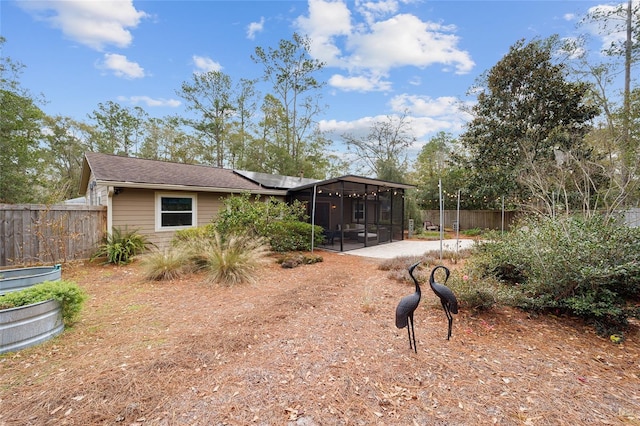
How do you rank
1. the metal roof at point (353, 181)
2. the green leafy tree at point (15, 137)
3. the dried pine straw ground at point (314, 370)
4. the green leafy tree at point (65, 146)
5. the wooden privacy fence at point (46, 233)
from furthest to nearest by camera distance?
the green leafy tree at point (65, 146) < the green leafy tree at point (15, 137) < the metal roof at point (353, 181) < the wooden privacy fence at point (46, 233) < the dried pine straw ground at point (314, 370)

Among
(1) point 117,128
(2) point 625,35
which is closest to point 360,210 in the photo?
(2) point 625,35

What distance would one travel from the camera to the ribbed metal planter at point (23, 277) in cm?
337

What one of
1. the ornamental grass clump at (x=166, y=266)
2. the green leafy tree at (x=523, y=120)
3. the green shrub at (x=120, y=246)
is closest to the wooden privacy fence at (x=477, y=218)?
the green leafy tree at (x=523, y=120)

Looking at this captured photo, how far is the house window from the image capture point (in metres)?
8.16

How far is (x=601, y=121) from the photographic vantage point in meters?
11.8

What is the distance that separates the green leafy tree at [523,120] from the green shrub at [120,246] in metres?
12.5

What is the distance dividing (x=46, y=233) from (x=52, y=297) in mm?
5254

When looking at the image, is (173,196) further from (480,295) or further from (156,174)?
(480,295)

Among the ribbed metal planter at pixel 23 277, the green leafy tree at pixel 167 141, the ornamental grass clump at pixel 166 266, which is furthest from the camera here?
the green leafy tree at pixel 167 141

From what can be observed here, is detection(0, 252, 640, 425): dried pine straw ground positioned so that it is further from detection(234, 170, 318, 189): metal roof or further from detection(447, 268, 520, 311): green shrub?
detection(234, 170, 318, 189): metal roof

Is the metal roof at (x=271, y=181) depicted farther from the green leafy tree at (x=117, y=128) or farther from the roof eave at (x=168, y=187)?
the green leafy tree at (x=117, y=128)

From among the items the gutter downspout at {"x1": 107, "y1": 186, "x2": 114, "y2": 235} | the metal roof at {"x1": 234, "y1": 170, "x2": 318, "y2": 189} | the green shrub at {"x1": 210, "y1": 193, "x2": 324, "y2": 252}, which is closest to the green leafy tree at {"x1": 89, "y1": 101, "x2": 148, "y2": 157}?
the metal roof at {"x1": 234, "y1": 170, "x2": 318, "y2": 189}

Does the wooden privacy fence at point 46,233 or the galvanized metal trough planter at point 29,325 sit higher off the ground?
the wooden privacy fence at point 46,233

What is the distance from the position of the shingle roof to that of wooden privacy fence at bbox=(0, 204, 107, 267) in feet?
3.69
